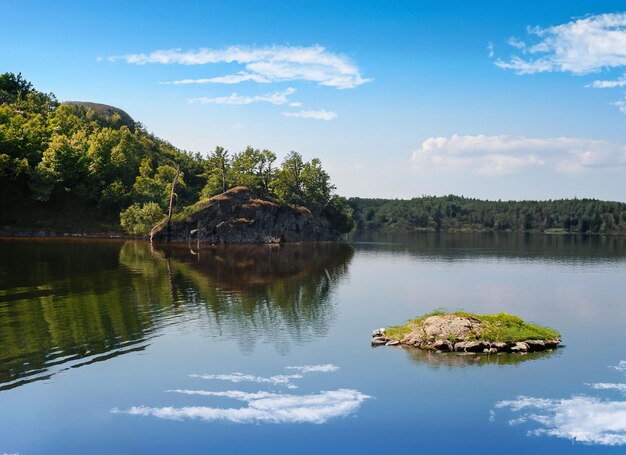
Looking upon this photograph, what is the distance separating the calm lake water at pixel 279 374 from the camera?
2719 centimetres

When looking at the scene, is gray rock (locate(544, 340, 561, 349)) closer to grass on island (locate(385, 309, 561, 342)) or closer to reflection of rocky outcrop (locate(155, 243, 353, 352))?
grass on island (locate(385, 309, 561, 342))

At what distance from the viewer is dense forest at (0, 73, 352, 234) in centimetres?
13688

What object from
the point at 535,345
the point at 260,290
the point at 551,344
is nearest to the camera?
the point at 535,345

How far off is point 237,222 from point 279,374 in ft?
383

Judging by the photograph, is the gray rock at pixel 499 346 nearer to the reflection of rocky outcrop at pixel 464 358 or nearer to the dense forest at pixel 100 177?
the reflection of rocky outcrop at pixel 464 358

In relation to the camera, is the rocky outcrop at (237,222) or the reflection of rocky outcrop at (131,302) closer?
the reflection of rocky outcrop at (131,302)

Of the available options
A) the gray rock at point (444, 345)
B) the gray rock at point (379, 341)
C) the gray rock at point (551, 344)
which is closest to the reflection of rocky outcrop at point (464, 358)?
the gray rock at point (444, 345)

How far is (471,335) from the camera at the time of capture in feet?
139

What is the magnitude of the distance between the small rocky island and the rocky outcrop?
4217 inches

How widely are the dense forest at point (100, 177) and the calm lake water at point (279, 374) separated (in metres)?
71.1

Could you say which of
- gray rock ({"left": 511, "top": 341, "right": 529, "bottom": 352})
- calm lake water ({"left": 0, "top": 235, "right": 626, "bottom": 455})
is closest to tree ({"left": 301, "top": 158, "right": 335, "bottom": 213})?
calm lake water ({"left": 0, "top": 235, "right": 626, "bottom": 455})

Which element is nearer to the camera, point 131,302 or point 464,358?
point 464,358

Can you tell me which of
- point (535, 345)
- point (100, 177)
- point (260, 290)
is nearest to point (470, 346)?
point (535, 345)

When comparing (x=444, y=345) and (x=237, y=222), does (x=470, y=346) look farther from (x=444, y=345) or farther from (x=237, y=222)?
(x=237, y=222)
